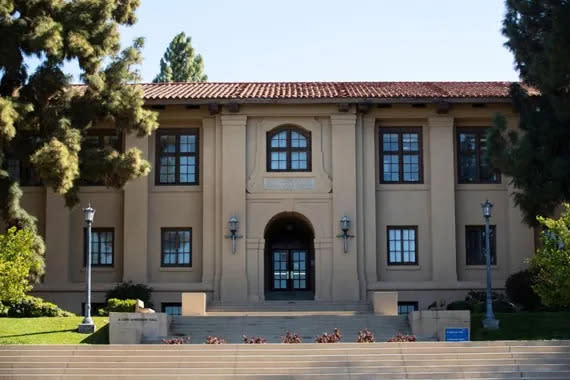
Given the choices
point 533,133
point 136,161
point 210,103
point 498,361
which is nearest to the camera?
point 498,361

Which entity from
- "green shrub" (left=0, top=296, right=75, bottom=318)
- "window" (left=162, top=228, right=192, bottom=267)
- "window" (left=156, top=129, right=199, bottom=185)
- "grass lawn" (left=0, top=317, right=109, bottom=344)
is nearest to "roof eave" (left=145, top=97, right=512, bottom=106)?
"window" (left=156, top=129, right=199, bottom=185)

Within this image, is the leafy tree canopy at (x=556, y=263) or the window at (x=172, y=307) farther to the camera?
the window at (x=172, y=307)

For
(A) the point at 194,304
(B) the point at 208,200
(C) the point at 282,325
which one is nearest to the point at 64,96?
(B) the point at 208,200

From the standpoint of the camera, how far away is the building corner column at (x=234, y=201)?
32.4m

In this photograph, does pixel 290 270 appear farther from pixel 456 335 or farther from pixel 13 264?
pixel 13 264

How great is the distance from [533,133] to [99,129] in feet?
48.1

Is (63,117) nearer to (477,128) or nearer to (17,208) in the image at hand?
(17,208)

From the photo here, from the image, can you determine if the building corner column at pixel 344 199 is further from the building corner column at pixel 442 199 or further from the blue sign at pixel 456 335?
the blue sign at pixel 456 335

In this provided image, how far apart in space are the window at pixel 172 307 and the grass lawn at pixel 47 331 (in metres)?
5.84

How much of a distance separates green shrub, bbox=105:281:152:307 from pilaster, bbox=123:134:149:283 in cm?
75

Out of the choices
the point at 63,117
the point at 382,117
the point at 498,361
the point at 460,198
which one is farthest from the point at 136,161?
the point at 498,361

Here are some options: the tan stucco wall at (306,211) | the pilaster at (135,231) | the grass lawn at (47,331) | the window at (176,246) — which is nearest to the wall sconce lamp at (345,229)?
the tan stucco wall at (306,211)

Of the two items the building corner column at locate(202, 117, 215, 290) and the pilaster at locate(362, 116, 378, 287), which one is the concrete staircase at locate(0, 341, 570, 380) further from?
the pilaster at locate(362, 116, 378, 287)

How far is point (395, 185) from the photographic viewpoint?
33.5m
